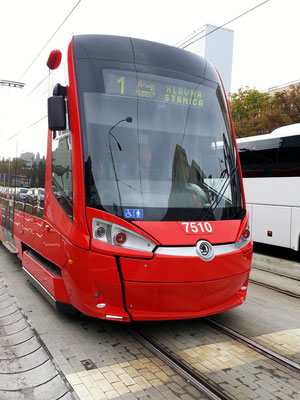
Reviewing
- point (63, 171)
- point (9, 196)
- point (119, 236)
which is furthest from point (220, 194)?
point (9, 196)

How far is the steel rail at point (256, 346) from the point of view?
11.8 ft

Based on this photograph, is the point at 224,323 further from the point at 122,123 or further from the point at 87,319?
the point at 122,123

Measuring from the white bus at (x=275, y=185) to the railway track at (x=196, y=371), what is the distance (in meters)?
5.78

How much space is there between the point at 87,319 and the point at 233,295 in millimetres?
1794

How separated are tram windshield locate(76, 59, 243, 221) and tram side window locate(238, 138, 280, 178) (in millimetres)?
6031

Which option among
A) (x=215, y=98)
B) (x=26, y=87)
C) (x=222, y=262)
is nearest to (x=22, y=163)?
(x=26, y=87)

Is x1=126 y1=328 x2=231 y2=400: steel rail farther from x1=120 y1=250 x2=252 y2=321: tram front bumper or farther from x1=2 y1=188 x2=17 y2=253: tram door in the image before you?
x1=2 y1=188 x2=17 y2=253: tram door

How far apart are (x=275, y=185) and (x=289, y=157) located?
0.84m

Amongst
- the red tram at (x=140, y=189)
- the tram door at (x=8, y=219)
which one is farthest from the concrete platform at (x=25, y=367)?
the tram door at (x=8, y=219)

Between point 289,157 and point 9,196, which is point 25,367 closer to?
point 9,196

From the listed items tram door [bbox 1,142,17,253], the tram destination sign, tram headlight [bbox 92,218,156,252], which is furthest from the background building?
tram headlight [bbox 92,218,156,252]

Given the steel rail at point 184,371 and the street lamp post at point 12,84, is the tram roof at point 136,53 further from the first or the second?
the street lamp post at point 12,84

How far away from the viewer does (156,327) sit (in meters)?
4.48

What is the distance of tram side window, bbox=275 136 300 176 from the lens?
31.0ft
